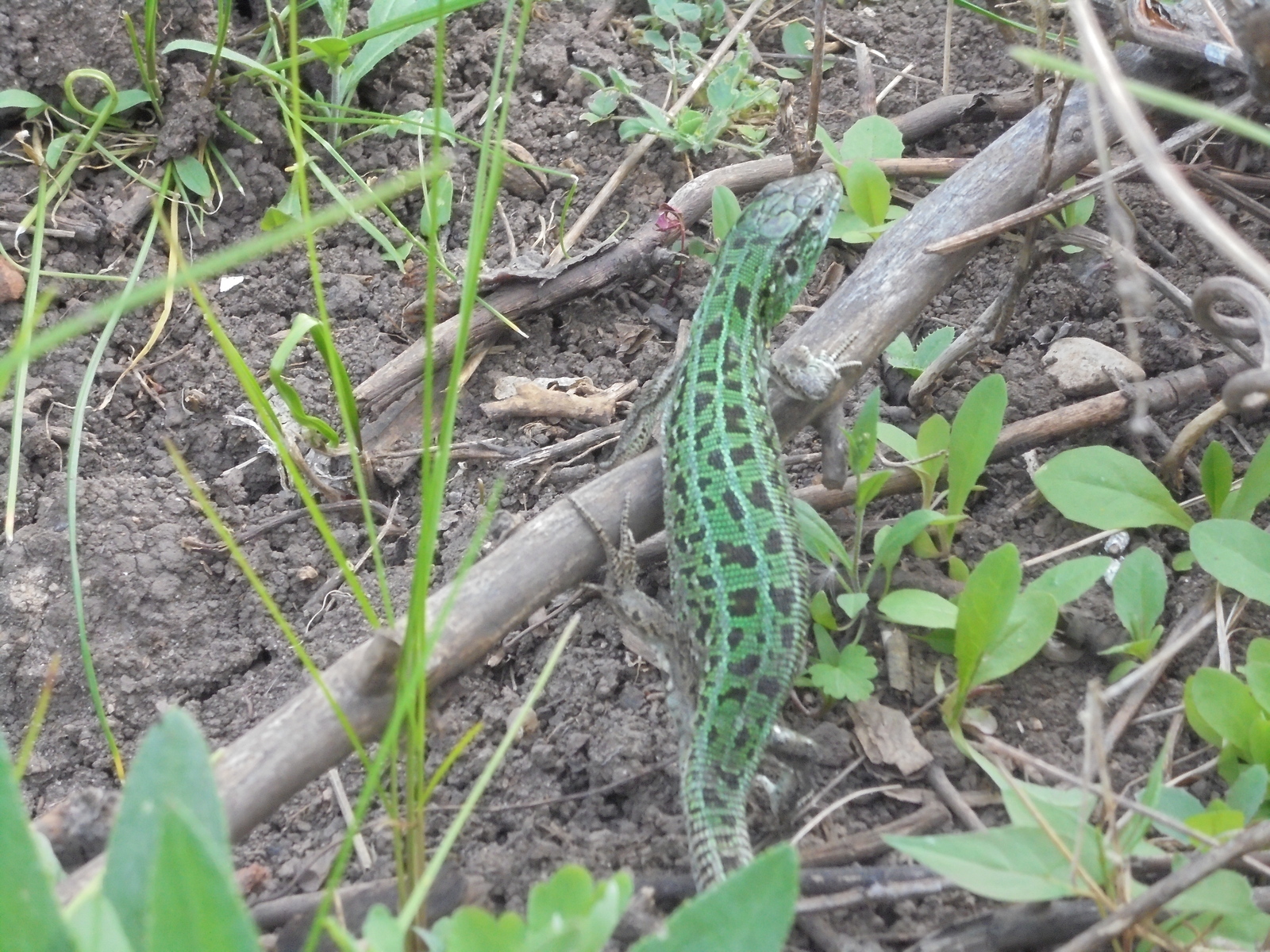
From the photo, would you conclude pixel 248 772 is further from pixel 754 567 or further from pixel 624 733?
pixel 754 567

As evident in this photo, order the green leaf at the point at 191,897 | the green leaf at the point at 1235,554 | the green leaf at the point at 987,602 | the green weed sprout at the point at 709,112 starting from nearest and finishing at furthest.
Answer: the green leaf at the point at 191,897 → the green leaf at the point at 987,602 → the green leaf at the point at 1235,554 → the green weed sprout at the point at 709,112

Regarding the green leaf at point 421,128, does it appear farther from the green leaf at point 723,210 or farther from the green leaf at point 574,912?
the green leaf at point 574,912

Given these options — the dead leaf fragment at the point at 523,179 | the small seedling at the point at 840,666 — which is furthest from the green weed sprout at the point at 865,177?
the small seedling at the point at 840,666

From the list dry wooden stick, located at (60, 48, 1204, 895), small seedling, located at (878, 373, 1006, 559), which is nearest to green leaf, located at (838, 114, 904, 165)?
dry wooden stick, located at (60, 48, 1204, 895)

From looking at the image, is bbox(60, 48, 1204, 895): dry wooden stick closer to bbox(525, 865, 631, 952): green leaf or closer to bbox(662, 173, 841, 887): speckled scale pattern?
bbox(662, 173, 841, 887): speckled scale pattern

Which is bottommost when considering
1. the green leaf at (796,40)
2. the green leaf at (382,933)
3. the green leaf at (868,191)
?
the green leaf at (382,933)

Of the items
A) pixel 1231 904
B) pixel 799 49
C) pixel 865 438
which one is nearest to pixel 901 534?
pixel 865 438
